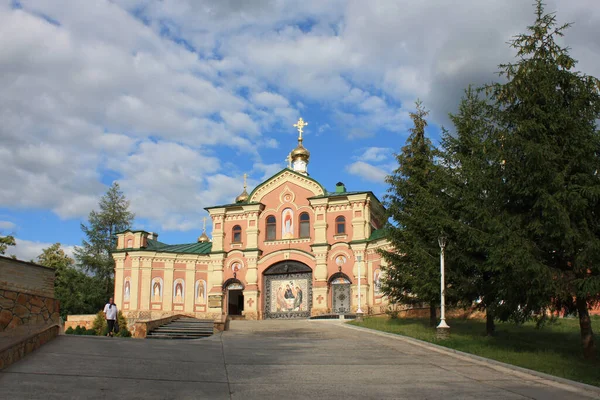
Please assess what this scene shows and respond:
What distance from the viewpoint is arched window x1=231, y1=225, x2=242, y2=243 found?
38.8 meters

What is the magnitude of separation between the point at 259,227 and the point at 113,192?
1986 centimetres

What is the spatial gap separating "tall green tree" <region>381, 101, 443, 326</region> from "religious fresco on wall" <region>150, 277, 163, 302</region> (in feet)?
66.4

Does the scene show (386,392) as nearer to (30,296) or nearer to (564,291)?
(564,291)

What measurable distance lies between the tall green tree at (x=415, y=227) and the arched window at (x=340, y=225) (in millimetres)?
12026

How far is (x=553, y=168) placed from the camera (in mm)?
12344

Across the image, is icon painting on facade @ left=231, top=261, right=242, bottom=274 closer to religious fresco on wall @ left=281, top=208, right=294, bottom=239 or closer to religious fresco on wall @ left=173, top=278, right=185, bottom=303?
religious fresco on wall @ left=281, top=208, right=294, bottom=239

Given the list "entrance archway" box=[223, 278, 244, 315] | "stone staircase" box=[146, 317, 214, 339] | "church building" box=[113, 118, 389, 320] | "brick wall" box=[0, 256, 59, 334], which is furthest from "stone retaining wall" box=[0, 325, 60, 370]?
"entrance archway" box=[223, 278, 244, 315]

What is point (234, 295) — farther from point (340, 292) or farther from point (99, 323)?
point (99, 323)

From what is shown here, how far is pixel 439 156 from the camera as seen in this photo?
1998 centimetres

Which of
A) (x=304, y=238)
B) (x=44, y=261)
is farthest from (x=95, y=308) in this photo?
(x=304, y=238)

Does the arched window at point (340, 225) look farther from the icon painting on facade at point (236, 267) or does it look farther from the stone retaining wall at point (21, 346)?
the stone retaining wall at point (21, 346)

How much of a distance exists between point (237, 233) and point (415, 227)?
1978 cm

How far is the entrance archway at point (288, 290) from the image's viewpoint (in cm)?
3591

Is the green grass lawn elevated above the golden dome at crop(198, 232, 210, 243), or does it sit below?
below
